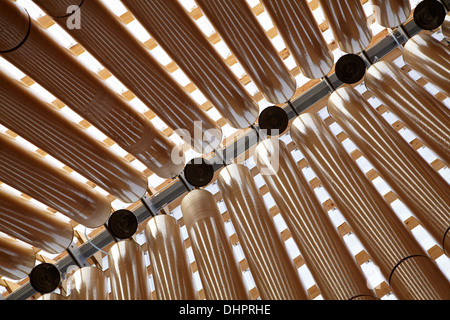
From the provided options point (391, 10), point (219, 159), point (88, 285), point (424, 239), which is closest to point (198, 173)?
point (219, 159)

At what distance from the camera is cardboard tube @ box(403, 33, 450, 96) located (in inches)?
108

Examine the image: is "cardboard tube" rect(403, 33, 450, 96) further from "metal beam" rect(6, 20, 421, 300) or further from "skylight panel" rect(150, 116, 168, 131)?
"skylight panel" rect(150, 116, 168, 131)

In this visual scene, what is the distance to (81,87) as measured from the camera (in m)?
2.35

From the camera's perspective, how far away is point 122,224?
2918 mm

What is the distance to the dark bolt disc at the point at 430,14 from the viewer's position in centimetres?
292

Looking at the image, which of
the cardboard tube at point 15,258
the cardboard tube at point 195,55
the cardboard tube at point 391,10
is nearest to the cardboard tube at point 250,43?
the cardboard tube at point 195,55

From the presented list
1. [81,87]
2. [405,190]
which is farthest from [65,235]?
[405,190]

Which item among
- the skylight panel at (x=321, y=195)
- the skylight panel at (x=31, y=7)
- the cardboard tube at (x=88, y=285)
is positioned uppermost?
the skylight panel at (x=31, y=7)

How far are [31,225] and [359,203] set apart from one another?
182 cm

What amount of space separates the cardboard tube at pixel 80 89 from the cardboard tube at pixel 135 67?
0.09 meters

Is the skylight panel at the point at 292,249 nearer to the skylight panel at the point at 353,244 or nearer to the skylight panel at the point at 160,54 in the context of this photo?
the skylight panel at the point at 353,244

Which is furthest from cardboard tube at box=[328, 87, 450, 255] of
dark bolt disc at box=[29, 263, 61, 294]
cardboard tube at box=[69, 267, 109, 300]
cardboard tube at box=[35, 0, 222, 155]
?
dark bolt disc at box=[29, 263, 61, 294]

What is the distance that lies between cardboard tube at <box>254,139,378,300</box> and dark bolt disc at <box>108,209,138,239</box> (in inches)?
35.5

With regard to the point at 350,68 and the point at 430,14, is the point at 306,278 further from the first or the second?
the point at 430,14
